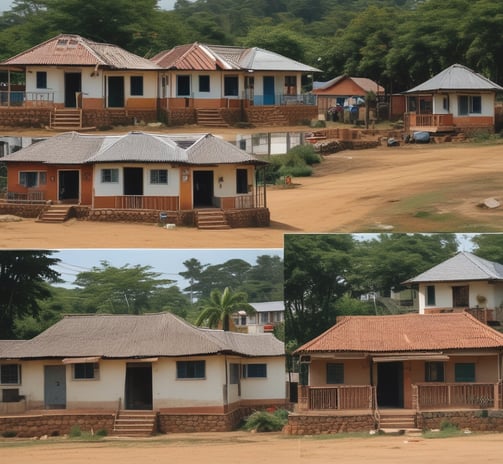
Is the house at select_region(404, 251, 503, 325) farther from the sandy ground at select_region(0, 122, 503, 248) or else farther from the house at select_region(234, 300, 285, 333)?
the house at select_region(234, 300, 285, 333)

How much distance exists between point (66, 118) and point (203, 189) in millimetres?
10180

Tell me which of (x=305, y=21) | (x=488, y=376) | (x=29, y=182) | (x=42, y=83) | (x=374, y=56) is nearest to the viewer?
(x=488, y=376)

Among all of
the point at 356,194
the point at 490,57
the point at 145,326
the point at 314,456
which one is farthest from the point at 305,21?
the point at 314,456

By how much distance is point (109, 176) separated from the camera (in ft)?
137

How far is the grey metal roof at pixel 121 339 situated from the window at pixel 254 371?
955mm

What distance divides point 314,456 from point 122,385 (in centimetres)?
766

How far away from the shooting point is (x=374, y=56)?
226 feet

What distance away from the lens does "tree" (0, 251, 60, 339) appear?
36844mm

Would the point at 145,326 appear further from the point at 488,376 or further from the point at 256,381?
the point at 488,376

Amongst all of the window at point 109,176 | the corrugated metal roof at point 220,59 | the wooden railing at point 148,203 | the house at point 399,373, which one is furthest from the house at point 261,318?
the corrugated metal roof at point 220,59

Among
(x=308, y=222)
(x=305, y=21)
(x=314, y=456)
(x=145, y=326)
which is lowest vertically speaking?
(x=314, y=456)

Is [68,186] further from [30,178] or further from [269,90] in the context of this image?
[269,90]

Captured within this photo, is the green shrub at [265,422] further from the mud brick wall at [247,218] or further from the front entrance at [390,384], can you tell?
the mud brick wall at [247,218]

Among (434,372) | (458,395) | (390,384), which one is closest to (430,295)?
(434,372)
